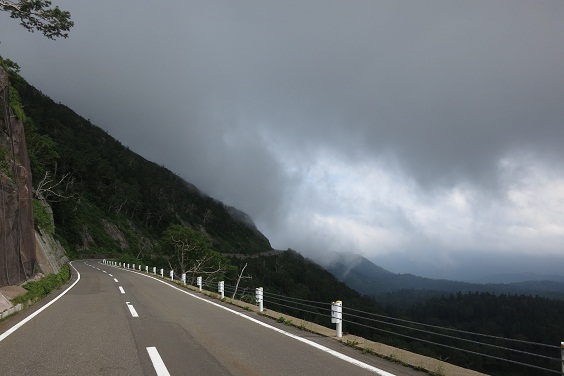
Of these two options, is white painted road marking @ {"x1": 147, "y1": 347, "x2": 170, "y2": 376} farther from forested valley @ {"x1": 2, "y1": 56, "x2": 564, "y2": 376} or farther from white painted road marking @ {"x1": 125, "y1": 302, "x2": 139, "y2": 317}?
forested valley @ {"x1": 2, "y1": 56, "x2": 564, "y2": 376}

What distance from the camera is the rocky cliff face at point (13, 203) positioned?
15094 mm

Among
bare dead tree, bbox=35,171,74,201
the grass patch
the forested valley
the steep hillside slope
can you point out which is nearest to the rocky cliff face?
the grass patch

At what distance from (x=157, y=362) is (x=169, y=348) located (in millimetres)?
992

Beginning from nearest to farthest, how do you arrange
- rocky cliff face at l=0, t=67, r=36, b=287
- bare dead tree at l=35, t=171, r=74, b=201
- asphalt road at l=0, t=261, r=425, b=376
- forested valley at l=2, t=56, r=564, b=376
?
1. asphalt road at l=0, t=261, r=425, b=376
2. rocky cliff face at l=0, t=67, r=36, b=287
3. bare dead tree at l=35, t=171, r=74, b=201
4. forested valley at l=2, t=56, r=564, b=376

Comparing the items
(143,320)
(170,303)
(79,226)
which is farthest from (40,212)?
(79,226)

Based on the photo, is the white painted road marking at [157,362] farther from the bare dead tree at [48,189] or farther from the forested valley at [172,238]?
the bare dead tree at [48,189]

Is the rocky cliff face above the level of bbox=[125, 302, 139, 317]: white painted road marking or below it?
above

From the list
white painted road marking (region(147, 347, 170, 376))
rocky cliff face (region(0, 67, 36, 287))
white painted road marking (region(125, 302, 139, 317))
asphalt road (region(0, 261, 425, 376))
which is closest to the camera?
white painted road marking (region(147, 347, 170, 376))

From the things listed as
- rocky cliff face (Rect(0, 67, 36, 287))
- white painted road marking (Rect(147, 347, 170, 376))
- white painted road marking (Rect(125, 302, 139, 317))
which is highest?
rocky cliff face (Rect(0, 67, 36, 287))

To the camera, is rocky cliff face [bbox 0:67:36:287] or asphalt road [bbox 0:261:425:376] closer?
asphalt road [bbox 0:261:425:376]

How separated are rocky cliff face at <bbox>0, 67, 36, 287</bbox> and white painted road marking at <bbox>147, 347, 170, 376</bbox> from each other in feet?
34.0

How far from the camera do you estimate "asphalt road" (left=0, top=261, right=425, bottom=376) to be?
5844 mm

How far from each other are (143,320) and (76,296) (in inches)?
307

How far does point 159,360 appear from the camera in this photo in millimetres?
6203
